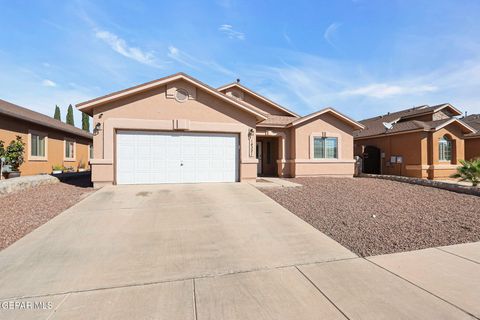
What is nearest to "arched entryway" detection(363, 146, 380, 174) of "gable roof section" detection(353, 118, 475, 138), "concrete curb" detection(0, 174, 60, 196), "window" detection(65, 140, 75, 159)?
"gable roof section" detection(353, 118, 475, 138)

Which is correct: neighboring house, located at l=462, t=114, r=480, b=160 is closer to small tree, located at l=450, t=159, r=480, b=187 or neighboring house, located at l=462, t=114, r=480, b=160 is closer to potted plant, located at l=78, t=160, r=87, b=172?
small tree, located at l=450, t=159, r=480, b=187

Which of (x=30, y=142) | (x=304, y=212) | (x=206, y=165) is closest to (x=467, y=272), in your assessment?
(x=304, y=212)

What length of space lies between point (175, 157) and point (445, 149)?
59.6 feet

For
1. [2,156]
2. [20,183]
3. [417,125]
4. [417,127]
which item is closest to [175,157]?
[20,183]

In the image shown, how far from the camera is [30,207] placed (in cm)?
725

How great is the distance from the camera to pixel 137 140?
11008 millimetres

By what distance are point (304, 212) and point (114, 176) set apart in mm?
8321

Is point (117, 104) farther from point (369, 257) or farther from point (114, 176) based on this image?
point (369, 257)

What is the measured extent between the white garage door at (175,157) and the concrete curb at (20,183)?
3.51 metres

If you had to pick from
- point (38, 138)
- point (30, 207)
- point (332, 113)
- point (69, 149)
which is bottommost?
point (30, 207)

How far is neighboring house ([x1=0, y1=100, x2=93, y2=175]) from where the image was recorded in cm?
1326

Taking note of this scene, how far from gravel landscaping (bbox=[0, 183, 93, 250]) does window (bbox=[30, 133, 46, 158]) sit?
6.35m

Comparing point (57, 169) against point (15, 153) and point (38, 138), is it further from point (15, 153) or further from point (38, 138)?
point (15, 153)

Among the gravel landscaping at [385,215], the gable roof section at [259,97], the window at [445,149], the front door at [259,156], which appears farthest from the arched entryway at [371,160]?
the front door at [259,156]
